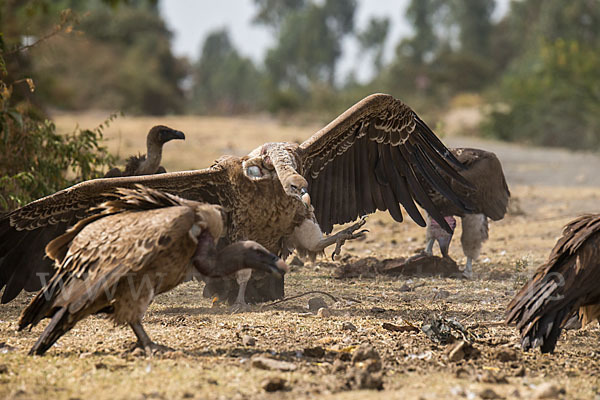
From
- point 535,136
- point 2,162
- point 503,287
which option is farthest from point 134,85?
point 503,287

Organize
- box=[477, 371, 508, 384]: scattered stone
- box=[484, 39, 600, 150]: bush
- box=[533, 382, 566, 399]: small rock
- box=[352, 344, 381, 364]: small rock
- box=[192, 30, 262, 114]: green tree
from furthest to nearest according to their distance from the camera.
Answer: box=[192, 30, 262, 114]: green tree < box=[484, 39, 600, 150]: bush < box=[352, 344, 381, 364]: small rock < box=[477, 371, 508, 384]: scattered stone < box=[533, 382, 566, 399]: small rock

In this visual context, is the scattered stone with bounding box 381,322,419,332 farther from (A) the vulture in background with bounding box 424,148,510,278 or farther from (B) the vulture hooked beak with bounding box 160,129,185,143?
(B) the vulture hooked beak with bounding box 160,129,185,143

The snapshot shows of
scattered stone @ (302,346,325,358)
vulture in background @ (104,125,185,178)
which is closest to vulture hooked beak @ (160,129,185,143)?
vulture in background @ (104,125,185,178)

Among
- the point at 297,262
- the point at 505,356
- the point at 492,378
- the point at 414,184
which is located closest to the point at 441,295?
the point at 414,184

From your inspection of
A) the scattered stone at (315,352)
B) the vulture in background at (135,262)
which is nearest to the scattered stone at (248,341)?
the scattered stone at (315,352)

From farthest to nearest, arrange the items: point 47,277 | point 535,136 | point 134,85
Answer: point 134,85
point 535,136
point 47,277

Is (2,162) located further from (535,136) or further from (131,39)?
(131,39)

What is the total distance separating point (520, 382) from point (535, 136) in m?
22.9

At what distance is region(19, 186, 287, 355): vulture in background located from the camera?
163 inches

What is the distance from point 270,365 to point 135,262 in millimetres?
958

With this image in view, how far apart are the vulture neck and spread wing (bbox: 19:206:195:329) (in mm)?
3340

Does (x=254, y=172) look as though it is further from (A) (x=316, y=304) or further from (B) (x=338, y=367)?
(B) (x=338, y=367)

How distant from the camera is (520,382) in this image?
409 cm

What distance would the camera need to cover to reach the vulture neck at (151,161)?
7.80m
